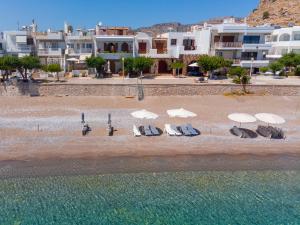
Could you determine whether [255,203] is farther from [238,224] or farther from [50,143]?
[50,143]

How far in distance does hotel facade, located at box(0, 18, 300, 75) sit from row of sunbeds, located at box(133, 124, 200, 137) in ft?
81.1

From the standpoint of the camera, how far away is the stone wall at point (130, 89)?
35938 mm

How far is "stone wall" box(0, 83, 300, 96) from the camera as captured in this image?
35938 mm

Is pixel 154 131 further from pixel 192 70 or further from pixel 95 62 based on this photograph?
pixel 192 70

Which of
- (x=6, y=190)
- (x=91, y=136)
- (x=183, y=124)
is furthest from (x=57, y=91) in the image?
(x=6, y=190)

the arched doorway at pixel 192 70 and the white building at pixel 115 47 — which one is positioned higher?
the white building at pixel 115 47

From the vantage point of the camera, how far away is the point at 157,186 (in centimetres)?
1809

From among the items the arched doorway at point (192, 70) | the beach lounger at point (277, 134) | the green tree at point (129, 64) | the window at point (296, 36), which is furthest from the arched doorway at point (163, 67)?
the window at point (296, 36)

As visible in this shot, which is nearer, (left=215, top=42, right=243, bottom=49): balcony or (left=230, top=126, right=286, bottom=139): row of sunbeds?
Result: (left=230, top=126, right=286, bottom=139): row of sunbeds

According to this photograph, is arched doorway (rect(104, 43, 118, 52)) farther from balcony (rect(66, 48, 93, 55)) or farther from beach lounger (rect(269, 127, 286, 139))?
beach lounger (rect(269, 127, 286, 139))

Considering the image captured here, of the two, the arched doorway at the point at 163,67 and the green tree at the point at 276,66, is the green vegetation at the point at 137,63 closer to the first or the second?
the arched doorway at the point at 163,67

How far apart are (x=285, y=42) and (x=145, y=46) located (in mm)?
32800

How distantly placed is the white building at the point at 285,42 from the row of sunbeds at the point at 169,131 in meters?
44.3

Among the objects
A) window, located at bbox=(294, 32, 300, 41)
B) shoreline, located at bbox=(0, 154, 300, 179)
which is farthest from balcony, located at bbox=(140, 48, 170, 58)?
window, located at bbox=(294, 32, 300, 41)
